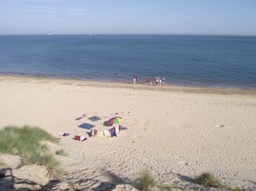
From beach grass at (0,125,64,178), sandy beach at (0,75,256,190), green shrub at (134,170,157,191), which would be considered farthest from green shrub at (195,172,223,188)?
beach grass at (0,125,64,178)

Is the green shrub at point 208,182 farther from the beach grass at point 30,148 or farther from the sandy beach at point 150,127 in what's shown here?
the beach grass at point 30,148

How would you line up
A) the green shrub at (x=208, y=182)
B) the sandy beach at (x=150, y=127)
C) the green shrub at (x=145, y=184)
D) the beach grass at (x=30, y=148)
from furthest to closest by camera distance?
1. the sandy beach at (x=150, y=127)
2. the green shrub at (x=208, y=182)
3. the beach grass at (x=30, y=148)
4. the green shrub at (x=145, y=184)

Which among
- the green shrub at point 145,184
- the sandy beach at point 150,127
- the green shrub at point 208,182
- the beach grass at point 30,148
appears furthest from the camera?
the sandy beach at point 150,127

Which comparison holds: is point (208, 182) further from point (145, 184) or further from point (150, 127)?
point (150, 127)

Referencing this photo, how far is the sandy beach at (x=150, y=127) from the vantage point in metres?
8.17

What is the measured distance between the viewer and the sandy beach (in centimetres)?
817

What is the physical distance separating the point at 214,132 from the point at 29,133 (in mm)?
9424

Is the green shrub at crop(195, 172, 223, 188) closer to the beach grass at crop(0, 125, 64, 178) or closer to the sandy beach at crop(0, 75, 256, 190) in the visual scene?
the sandy beach at crop(0, 75, 256, 190)

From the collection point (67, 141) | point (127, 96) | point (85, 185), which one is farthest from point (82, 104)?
point (85, 185)

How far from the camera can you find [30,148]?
7.48m

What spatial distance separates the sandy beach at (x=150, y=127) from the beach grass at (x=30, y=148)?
72cm

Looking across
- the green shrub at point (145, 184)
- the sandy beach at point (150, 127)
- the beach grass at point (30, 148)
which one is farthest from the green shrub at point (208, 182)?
the beach grass at point (30, 148)

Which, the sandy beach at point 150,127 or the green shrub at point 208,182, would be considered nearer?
the green shrub at point 208,182

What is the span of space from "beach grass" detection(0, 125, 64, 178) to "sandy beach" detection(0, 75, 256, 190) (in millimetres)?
722
